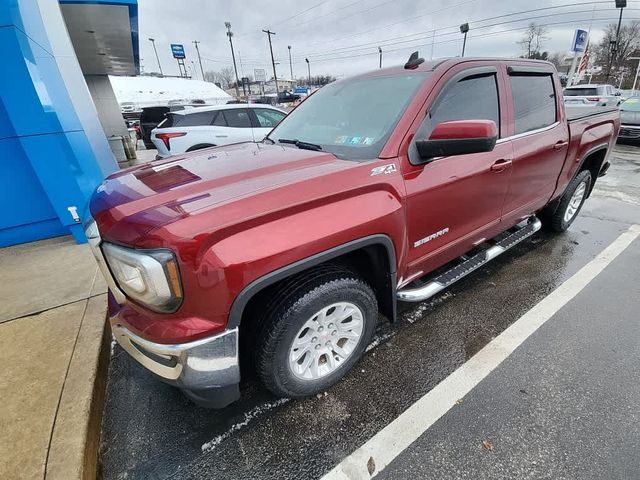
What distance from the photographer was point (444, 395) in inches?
83.1

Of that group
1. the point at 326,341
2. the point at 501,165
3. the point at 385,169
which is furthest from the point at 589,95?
the point at 326,341

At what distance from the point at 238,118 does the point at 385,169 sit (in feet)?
23.8

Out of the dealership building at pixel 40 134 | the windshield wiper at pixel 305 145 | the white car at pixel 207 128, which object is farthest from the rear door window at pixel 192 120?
the windshield wiper at pixel 305 145

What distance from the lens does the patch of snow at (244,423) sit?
1.86 metres

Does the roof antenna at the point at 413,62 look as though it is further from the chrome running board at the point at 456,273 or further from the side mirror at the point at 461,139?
the chrome running board at the point at 456,273

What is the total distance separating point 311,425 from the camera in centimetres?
196

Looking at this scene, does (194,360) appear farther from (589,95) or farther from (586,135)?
(589,95)

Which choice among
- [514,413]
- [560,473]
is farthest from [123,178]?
[560,473]

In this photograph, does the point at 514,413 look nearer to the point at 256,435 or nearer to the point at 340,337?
the point at 340,337

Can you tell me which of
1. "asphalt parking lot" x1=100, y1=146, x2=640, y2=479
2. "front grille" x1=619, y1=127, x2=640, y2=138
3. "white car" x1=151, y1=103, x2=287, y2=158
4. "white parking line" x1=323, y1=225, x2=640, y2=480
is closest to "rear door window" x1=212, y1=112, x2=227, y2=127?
"white car" x1=151, y1=103, x2=287, y2=158

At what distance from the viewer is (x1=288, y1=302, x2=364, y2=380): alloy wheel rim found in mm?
1921

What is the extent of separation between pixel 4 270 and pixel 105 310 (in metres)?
1.95

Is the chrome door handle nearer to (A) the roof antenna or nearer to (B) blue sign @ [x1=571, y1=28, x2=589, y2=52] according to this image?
(A) the roof antenna

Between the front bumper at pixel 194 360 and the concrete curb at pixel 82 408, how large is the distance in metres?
0.58
